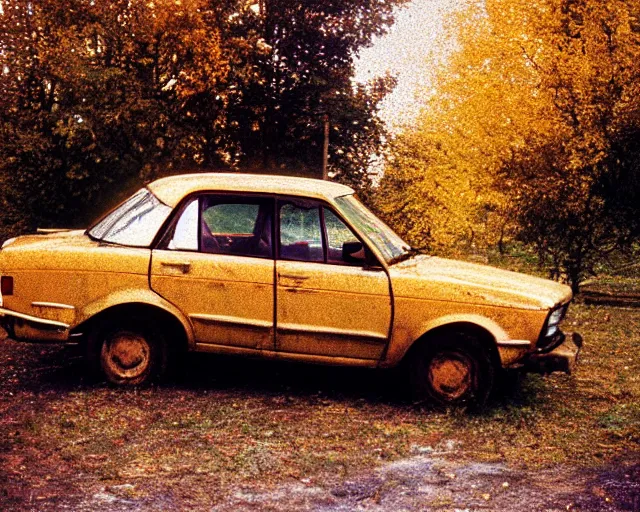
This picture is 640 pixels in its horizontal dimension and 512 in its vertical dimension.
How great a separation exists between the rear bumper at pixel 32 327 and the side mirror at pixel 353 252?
2.35m

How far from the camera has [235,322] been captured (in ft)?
23.2

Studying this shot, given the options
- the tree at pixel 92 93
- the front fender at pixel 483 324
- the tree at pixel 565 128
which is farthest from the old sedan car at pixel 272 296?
the tree at pixel 92 93

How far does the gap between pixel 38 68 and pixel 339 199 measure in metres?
19.9

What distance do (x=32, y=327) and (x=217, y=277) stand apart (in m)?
1.60

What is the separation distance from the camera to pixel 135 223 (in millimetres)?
7371

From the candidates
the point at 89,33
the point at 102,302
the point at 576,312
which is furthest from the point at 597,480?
the point at 89,33

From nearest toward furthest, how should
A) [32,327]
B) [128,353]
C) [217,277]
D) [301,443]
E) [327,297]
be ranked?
[301,443], [327,297], [217,277], [32,327], [128,353]

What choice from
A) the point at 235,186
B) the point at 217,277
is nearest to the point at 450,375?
the point at 217,277

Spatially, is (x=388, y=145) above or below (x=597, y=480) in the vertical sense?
above

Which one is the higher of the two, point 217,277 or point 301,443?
point 217,277

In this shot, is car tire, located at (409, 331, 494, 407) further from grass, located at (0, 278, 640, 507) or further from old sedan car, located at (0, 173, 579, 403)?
grass, located at (0, 278, 640, 507)

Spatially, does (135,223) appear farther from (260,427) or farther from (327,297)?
(260,427)

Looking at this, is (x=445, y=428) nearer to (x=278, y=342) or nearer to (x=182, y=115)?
(x=278, y=342)

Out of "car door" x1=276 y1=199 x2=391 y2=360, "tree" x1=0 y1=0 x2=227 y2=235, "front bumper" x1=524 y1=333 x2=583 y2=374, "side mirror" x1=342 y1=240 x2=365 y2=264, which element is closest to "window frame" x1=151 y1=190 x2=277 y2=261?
"car door" x1=276 y1=199 x2=391 y2=360
